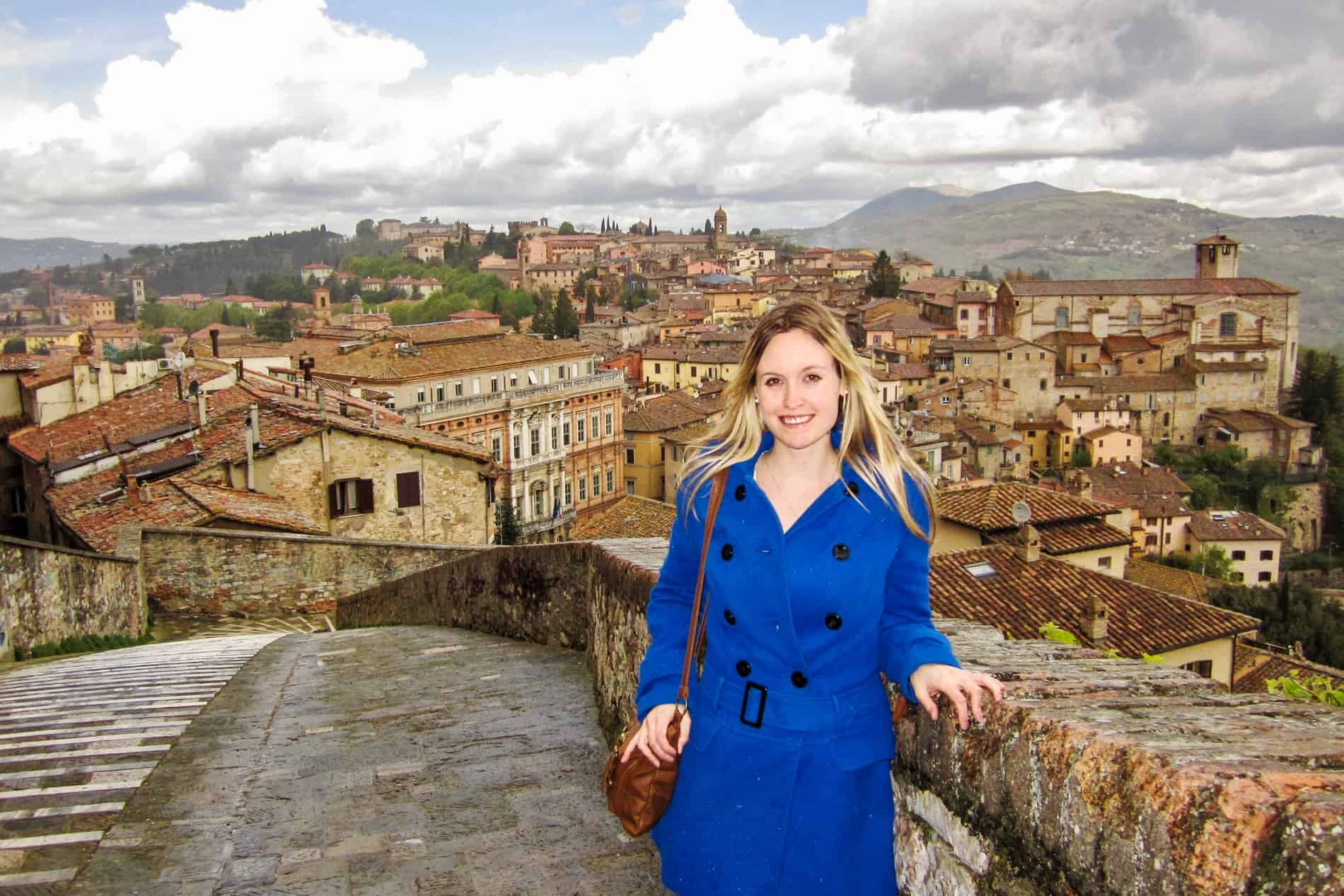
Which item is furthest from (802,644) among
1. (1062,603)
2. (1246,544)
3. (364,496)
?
(1246,544)

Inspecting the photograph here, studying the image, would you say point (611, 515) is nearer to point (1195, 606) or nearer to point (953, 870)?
point (1195, 606)

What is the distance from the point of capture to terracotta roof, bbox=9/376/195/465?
2009 centimetres

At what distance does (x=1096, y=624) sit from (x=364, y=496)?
41.1ft

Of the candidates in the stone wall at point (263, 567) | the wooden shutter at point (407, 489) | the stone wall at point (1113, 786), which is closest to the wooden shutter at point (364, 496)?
the wooden shutter at point (407, 489)

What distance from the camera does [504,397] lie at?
54.5m

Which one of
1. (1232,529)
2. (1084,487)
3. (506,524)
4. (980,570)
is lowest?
(1232,529)

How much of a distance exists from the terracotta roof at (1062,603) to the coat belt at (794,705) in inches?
525

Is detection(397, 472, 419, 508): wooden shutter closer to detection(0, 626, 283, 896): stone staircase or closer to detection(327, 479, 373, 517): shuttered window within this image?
detection(327, 479, 373, 517): shuttered window

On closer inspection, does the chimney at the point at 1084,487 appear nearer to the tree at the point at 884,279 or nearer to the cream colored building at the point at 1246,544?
the cream colored building at the point at 1246,544

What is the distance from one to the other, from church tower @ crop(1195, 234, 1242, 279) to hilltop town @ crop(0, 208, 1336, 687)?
1.07 ft

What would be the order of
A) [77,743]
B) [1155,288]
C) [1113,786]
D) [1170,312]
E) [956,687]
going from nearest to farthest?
[1113,786], [956,687], [77,743], [1170,312], [1155,288]

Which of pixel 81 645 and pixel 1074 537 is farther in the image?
pixel 1074 537

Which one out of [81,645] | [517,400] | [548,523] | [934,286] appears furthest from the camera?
[934,286]

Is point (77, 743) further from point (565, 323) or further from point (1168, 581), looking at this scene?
point (565, 323)
